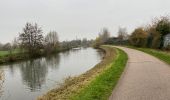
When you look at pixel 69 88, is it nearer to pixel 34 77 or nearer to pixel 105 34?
pixel 34 77

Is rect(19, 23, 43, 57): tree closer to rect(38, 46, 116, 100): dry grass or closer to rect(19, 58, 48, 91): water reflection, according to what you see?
rect(19, 58, 48, 91): water reflection

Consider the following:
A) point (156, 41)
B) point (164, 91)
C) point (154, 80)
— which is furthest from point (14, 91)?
point (156, 41)

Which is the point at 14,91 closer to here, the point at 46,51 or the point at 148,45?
the point at 148,45

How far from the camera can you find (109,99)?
7.82m

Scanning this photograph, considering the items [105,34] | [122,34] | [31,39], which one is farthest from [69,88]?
[105,34]

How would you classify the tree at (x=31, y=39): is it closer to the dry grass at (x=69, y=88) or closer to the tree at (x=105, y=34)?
the dry grass at (x=69, y=88)

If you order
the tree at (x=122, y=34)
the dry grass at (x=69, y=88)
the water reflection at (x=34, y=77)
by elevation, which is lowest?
the water reflection at (x=34, y=77)

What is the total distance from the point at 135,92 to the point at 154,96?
3.01ft

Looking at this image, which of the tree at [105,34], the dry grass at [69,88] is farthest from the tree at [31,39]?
the tree at [105,34]

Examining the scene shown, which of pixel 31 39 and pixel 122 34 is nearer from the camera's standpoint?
pixel 31 39

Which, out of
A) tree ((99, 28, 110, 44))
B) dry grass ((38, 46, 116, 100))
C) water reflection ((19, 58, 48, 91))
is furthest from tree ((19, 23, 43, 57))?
tree ((99, 28, 110, 44))

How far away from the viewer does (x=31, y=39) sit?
6147cm

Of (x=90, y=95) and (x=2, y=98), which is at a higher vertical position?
(x=90, y=95)

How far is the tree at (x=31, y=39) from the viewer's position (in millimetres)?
58781
